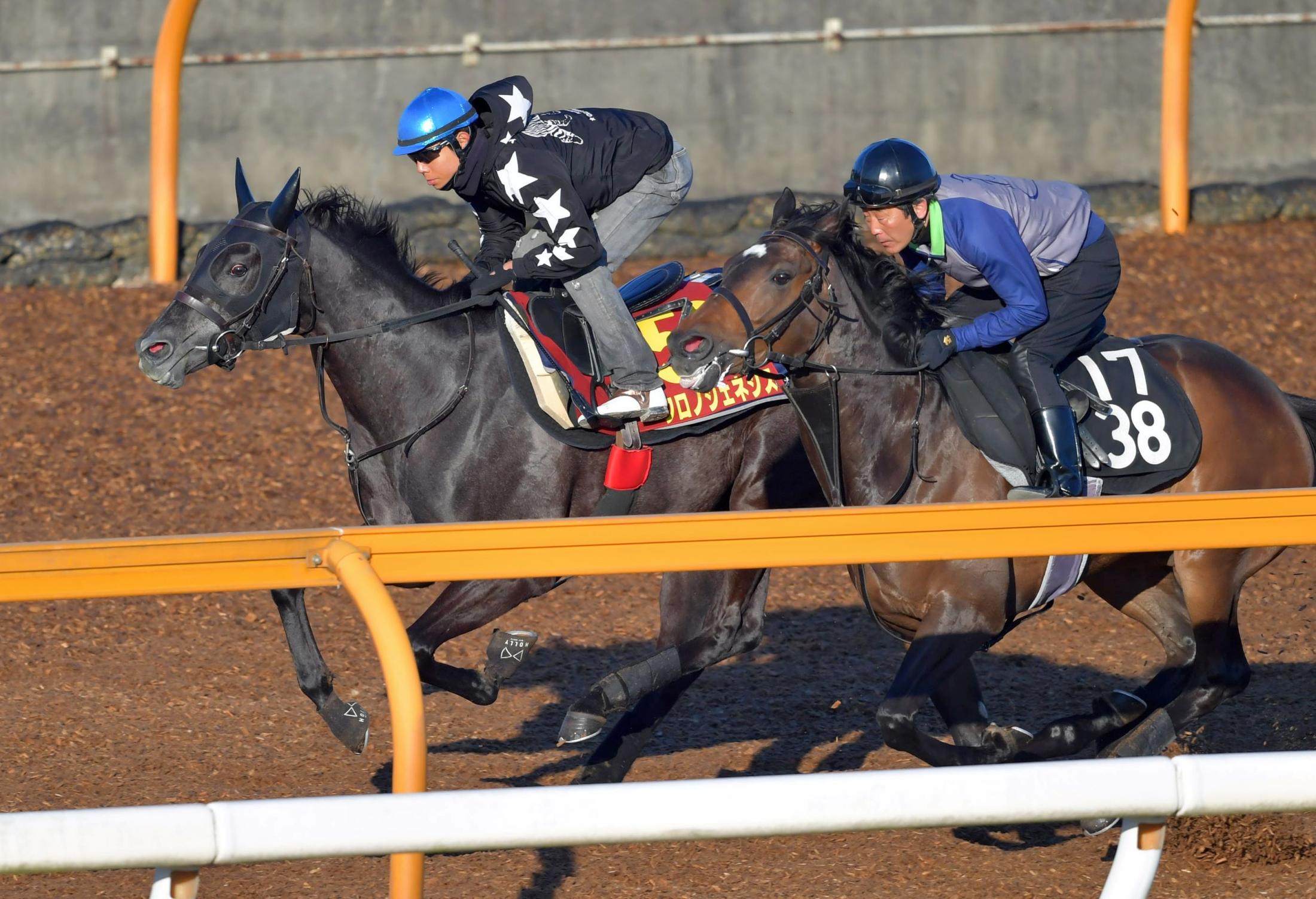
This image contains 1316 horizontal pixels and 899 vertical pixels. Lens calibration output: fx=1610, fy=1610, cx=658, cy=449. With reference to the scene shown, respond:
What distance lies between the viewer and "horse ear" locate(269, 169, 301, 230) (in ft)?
16.7

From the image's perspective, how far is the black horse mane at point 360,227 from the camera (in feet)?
17.4

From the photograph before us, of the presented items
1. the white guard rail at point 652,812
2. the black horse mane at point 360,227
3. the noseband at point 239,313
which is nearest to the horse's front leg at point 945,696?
the white guard rail at point 652,812

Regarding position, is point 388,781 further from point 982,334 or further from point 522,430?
point 982,334

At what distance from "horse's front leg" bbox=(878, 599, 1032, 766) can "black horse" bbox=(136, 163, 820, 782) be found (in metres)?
0.91

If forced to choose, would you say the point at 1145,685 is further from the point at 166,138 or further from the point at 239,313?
the point at 166,138

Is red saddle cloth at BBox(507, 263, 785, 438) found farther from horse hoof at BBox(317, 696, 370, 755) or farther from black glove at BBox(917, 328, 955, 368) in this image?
horse hoof at BBox(317, 696, 370, 755)

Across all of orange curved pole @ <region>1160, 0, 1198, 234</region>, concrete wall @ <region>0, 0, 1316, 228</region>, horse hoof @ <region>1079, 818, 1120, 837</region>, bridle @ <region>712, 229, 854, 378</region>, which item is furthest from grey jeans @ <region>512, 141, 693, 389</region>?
orange curved pole @ <region>1160, 0, 1198, 234</region>

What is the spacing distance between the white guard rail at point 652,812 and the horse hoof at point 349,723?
2509mm

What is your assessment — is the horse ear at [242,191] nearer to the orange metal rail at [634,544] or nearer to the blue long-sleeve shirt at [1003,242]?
the blue long-sleeve shirt at [1003,242]

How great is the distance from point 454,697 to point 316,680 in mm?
1518

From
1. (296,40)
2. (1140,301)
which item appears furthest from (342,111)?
(1140,301)

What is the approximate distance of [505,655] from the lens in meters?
5.12

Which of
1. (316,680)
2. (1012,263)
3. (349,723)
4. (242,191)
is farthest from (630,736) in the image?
(242,191)

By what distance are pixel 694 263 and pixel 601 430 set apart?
619 centimetres
